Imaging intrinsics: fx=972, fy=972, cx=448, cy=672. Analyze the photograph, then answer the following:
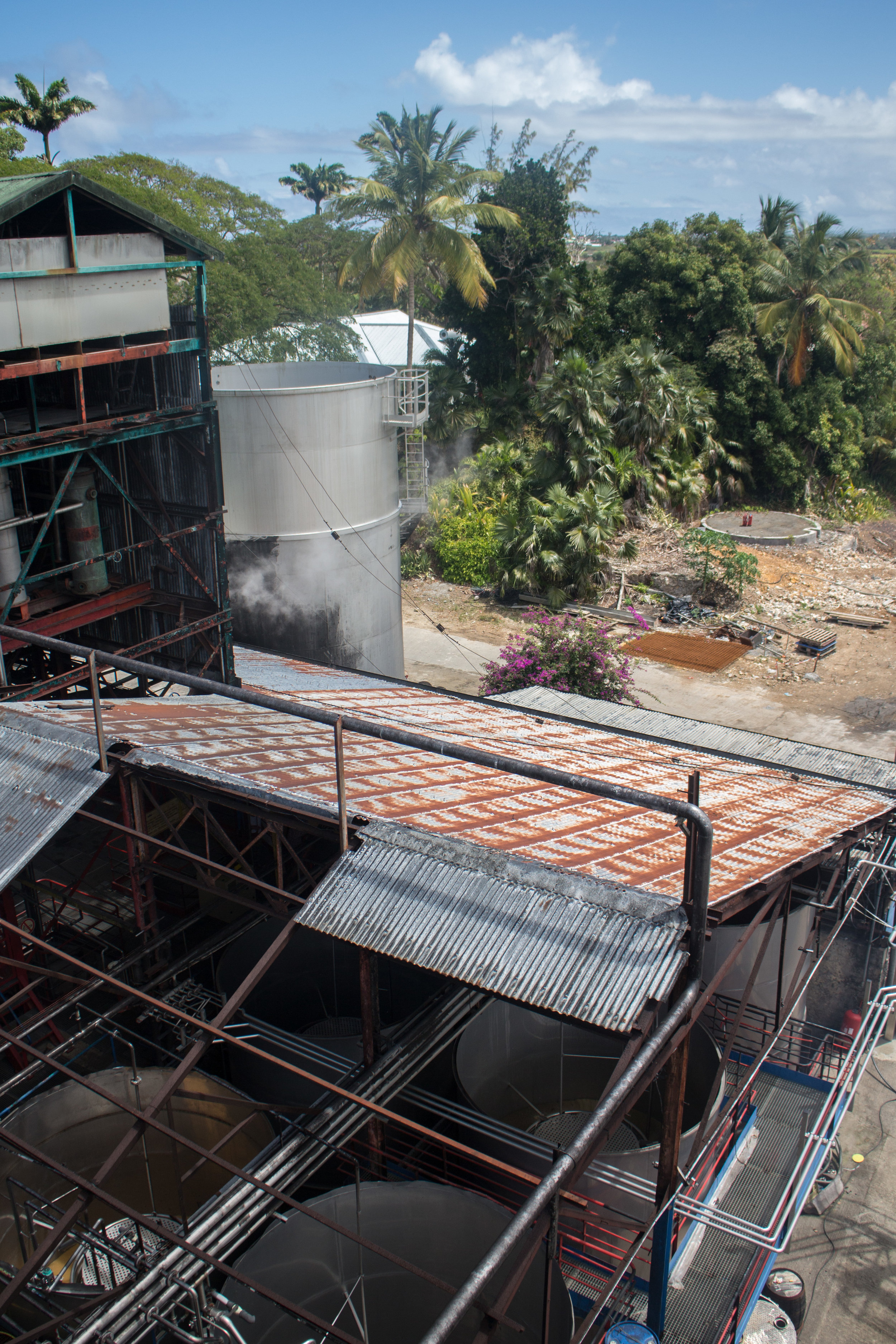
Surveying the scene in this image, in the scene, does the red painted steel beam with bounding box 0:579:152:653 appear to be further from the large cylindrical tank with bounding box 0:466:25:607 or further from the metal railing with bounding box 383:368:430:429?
the metal railing with bounding box 383:368:430:429

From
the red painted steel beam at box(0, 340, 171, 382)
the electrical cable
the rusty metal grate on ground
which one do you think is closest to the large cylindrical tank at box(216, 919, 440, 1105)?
the red painted steel beam at box(0, 340, 171, 382)

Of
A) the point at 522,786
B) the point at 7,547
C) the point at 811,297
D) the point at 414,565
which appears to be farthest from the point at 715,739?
the point at 811,297

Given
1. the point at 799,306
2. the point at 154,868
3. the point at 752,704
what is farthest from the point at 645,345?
the point at 154,868

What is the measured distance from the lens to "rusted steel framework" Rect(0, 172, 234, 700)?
12.5m

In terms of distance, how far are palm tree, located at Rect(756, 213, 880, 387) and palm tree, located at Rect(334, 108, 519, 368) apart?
15.0 metres

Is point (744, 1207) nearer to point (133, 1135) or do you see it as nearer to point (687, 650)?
point (133, 1135)

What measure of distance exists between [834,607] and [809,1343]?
87.8ft

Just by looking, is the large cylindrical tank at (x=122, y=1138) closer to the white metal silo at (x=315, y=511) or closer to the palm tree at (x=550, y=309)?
the white metal silo at (x=315, y=511)

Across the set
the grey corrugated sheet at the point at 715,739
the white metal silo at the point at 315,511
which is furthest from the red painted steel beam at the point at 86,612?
the grey corrugated sheet at the point at 715,739

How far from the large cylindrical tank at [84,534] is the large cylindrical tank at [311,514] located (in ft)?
17.7

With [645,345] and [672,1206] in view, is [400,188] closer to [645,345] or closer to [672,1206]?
[645,345]

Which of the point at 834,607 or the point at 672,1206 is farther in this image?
the point at 834,607

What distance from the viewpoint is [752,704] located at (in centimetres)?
2578

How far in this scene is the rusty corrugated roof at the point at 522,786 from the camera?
7359mm
